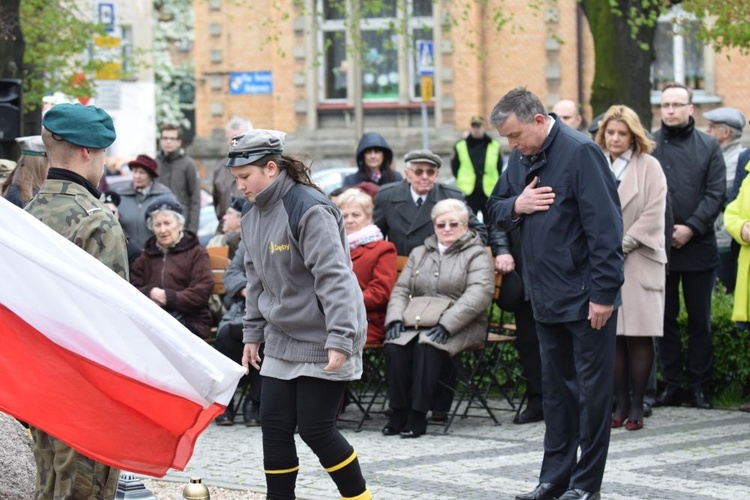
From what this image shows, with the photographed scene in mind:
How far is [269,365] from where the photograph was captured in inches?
264

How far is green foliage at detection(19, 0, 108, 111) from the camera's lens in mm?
19547

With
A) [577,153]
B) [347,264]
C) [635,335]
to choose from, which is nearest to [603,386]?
[577,153]

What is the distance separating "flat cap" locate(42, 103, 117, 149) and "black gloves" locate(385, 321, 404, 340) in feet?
15.9

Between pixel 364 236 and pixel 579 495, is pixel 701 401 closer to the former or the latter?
pixel 364 236

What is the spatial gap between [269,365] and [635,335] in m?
4.05

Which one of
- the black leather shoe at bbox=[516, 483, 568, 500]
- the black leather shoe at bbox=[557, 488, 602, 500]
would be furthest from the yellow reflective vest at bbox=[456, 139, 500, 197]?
the black leather shoe at bbox=[557, 488, 602, 500]

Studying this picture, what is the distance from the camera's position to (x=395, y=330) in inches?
413

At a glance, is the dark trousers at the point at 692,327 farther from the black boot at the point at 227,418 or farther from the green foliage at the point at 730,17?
the black boot at the point at 227,418

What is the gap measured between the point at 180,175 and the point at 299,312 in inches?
338

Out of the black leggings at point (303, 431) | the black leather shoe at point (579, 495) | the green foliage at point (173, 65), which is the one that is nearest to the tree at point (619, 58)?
the black leather shoe at point (579, 495)

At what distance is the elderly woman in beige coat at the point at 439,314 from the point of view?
10.3m

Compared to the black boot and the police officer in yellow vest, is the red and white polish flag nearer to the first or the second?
the black boot

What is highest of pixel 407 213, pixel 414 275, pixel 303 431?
pixel 407 213

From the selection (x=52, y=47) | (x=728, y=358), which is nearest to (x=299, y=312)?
(x=728, y=358)
